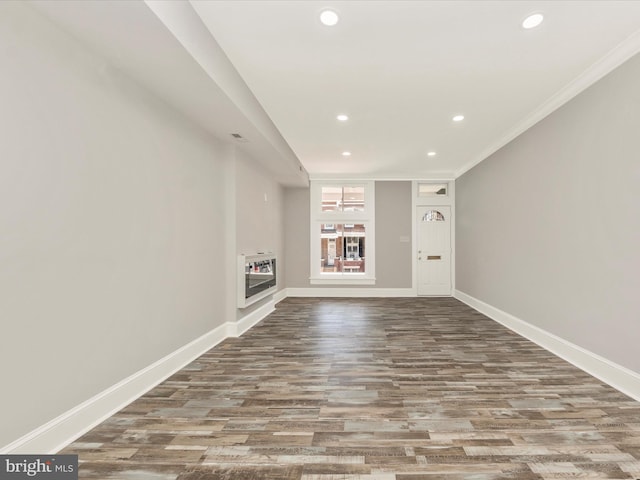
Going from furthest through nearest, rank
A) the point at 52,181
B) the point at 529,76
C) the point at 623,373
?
the point at 529,76, the point at 623,373, the point at 52,181

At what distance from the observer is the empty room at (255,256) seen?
1.74 m

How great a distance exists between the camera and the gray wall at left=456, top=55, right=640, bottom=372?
2.59 metres

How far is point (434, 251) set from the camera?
7531mm

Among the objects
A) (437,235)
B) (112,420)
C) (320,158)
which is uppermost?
(320,158)

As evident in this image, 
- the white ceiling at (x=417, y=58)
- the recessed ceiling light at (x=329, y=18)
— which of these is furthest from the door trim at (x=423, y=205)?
the recessed ceiling light at (x=329, y=18)

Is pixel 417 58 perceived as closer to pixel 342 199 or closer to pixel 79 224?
pixel 79 224

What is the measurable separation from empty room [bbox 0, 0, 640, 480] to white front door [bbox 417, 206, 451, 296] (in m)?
2.75

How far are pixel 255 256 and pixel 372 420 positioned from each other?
10.4 feet

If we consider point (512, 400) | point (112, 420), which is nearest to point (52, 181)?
point (112, 420)

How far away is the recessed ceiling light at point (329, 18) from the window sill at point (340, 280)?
5.97 meters

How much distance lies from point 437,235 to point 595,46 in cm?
524

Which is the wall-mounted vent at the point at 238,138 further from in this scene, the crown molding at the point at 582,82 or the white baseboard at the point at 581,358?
the white baseboard at the point at 581,358

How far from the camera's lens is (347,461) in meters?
1.74

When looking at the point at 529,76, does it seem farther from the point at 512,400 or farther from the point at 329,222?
the point at 329,222
